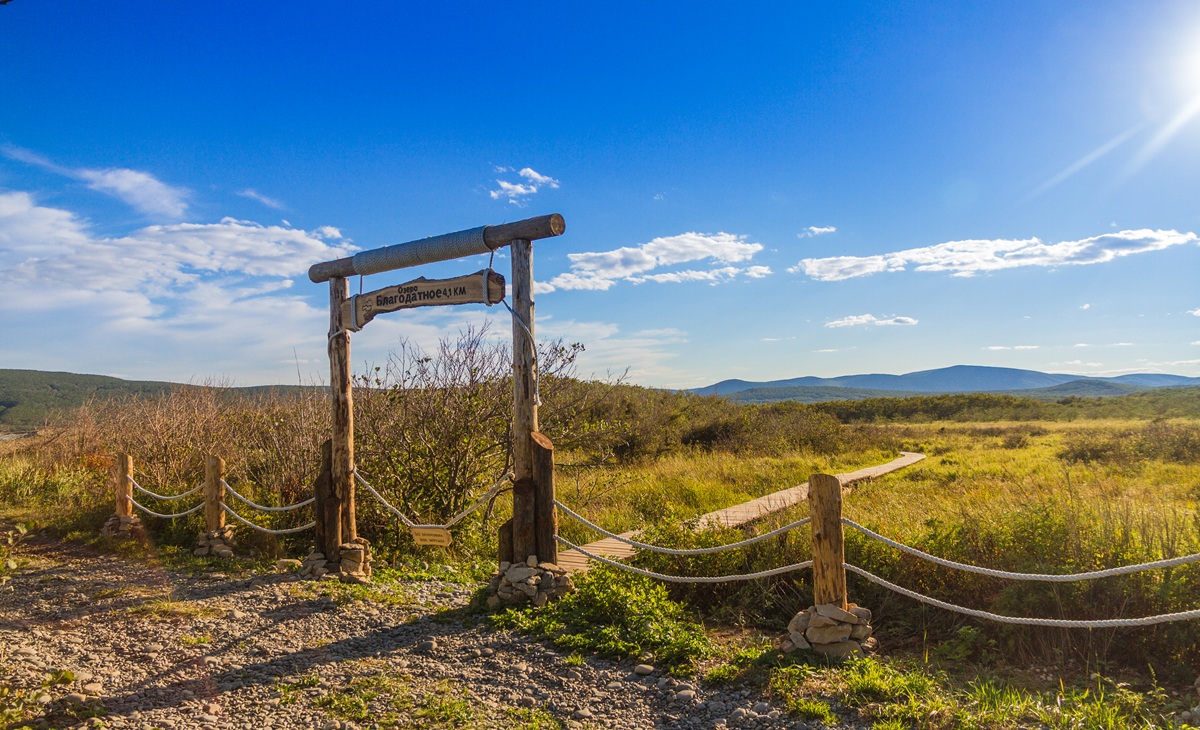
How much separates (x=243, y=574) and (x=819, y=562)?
20.2 feet

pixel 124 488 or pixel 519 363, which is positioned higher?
pixel 519 363

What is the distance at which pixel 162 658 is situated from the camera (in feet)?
17.4

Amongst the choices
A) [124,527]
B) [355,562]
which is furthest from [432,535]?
[124,527]

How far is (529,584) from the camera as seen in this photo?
6422mm

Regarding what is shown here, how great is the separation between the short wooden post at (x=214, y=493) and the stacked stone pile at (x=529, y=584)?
4227 millimetres

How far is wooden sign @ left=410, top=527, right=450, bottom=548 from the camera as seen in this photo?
7086 mm

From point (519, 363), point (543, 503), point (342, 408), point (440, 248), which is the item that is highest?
point (440, 248)

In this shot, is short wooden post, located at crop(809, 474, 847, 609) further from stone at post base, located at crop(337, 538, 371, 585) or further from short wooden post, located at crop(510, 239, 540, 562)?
stone at post base, located at crop(337, 538, 371, 585)

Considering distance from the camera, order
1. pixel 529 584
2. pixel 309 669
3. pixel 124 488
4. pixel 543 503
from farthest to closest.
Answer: pixel 124 488 < pixel 543 503 < pixel 529 584 < pixel 309 669

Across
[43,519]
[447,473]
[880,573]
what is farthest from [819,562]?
[43,519]

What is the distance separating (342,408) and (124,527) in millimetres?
4445

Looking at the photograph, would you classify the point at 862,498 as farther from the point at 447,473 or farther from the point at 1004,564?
the point at 447,473

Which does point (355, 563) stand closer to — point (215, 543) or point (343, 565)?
point (343, 565)

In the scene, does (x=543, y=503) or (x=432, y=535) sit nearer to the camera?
(x=543, y=503)
